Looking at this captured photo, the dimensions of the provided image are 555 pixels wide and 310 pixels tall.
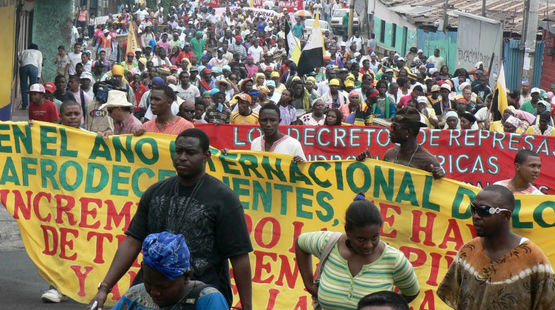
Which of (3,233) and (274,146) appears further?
(3,233)

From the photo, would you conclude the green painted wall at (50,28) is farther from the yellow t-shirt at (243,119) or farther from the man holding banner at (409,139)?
the man holding banner at (409,139)

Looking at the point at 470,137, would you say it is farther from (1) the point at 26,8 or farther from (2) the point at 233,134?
(1) the point at 26,8

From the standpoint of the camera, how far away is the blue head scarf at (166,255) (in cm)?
379

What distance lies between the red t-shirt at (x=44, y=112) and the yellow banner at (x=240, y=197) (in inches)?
149

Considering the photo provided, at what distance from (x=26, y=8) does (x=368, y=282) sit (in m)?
16.9

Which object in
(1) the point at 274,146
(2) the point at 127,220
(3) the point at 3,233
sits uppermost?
(1) the point at 274,146

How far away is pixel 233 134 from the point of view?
10969 millimetres

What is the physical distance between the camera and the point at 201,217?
485cm

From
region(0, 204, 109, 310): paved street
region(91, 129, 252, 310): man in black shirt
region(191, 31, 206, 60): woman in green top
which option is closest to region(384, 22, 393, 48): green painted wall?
region(191, 31, 206, 60): woman in green top

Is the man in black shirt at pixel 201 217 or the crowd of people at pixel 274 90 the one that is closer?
the man in black shirt at pixel 201 217

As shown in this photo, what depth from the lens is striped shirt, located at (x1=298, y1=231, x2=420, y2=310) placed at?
15.6 ft

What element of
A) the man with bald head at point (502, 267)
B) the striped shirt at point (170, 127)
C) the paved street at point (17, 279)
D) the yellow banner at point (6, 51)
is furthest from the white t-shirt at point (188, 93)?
the man with bald head at point (502, 267)

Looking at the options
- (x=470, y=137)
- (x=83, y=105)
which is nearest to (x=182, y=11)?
(x=83, y=105)

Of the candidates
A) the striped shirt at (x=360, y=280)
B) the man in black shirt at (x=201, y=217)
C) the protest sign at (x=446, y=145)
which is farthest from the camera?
the protest sign at (x=446, y=145)
